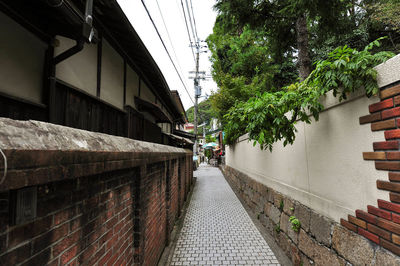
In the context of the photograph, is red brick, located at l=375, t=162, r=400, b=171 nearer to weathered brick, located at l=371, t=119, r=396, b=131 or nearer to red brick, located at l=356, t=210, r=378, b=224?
weathered brick, located at l=371, t=119, r=396, b=131

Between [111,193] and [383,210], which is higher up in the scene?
[111,193]

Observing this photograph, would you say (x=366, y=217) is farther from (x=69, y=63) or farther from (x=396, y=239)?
(x=69, y=63)

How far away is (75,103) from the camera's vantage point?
279 cm

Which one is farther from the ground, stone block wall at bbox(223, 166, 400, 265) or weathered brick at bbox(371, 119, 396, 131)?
weathered brick at bbox(371, 119, 396, 131)

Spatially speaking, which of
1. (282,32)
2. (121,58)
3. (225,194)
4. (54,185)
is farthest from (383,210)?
(225,194)

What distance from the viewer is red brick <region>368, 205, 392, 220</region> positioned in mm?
1772

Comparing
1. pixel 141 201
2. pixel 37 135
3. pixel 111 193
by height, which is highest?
pixel 37 135

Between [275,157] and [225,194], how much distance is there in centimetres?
523

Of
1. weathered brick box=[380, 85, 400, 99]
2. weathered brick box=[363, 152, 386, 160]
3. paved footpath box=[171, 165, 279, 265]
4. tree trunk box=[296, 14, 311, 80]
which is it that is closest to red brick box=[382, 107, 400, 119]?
weathered brick box=[380, 85, 400, 99]

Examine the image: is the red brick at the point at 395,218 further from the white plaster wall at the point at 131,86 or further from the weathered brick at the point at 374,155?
the white plaster wall at the point at 131,86

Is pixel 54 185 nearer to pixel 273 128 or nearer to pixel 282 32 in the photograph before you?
pixel 273 128

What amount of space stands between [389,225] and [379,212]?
0.13 meters

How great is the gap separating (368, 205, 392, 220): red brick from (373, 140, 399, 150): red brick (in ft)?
2.01

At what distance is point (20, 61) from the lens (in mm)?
1986
